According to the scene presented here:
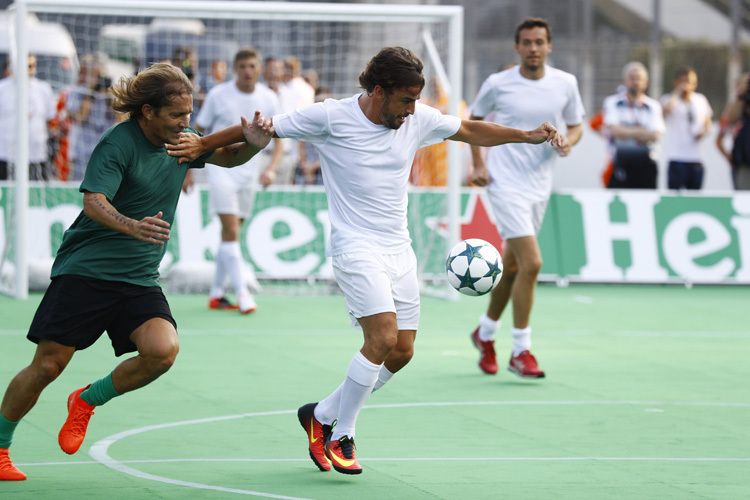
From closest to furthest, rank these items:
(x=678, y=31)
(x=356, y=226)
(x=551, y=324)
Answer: (x=356, y=226) < (x=551, y=324) < (x=678, y=31)

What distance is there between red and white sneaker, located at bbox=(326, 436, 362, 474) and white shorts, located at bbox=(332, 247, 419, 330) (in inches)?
23.8

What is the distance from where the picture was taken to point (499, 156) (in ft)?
29.8

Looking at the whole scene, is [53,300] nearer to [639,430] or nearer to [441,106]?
[639,430]

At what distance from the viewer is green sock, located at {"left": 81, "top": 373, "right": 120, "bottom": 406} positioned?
19.0 feet

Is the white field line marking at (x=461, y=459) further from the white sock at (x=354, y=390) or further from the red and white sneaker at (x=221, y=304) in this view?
the red and white sneaker at (x=221, y=304)

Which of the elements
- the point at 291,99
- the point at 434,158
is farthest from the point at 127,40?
the point at 434,158

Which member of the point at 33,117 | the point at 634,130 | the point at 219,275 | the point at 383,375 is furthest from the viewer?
the point at 634,130

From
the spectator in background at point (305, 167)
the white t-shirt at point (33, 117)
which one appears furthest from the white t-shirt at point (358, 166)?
the spectator in background at point (305, 167)

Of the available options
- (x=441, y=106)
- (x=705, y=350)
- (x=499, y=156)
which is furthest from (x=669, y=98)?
(x=499, y=156)

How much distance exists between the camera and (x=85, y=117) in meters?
15.3

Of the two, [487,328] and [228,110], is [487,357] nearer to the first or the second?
[487,328]

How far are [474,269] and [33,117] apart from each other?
8976 mm

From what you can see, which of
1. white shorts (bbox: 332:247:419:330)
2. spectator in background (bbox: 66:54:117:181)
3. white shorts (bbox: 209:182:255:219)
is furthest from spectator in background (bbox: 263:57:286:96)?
white shorts (bbox: 332:247:419:330)

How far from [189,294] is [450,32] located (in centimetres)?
415
